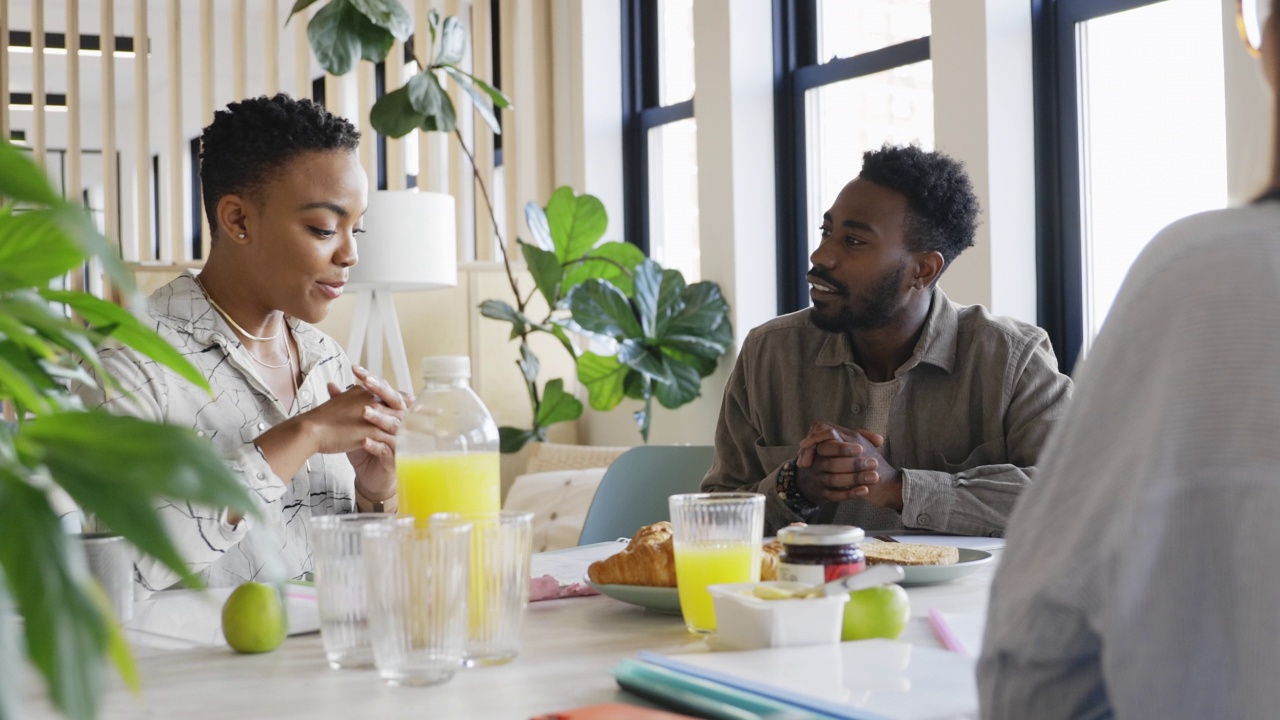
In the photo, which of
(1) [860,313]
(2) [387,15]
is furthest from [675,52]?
(1) [860,313]

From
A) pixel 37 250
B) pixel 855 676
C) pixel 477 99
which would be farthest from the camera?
pixel 477 99

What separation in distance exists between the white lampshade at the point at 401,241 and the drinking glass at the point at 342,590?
2.97 meters

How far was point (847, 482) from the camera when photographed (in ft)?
6.48

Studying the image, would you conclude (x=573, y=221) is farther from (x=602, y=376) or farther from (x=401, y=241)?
(x=401, y=241)

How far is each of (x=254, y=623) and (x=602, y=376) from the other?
3458 mm

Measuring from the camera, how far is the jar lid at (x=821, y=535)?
1.11 meters

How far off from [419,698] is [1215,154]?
9.46 feet

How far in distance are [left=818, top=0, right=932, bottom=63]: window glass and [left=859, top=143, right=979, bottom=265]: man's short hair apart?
1459 mm

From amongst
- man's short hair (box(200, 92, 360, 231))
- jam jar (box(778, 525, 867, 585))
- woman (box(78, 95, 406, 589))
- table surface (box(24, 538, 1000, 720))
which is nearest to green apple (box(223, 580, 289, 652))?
table surface (box(24, 538, 1000, 720))

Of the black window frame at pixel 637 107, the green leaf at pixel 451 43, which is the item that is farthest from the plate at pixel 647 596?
the black window frame at pixel 637 107

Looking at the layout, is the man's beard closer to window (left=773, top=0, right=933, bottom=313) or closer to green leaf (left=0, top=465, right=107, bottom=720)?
window (left=773, top=0, right=933, bottom=313)

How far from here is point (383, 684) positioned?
3.17ft

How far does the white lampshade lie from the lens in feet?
12.9

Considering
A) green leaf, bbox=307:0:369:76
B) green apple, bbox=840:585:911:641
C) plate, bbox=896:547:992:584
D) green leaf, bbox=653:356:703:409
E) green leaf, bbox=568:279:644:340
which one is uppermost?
green leaf, bbox=307:0:369:76
